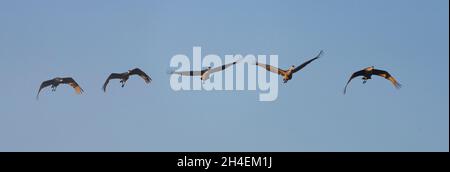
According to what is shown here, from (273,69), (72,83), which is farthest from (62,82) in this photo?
(273,69)

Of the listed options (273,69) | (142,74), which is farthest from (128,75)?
(273,69)

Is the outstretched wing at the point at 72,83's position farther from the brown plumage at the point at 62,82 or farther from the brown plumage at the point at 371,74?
the brown plumage at the point at 371,74

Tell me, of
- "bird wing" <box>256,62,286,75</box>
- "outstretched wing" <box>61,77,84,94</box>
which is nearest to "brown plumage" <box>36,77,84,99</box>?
"outstretched wing" <box>61,77,84,94</box>

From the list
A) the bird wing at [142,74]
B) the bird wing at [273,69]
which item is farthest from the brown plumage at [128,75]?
the bird wing at [273,69]

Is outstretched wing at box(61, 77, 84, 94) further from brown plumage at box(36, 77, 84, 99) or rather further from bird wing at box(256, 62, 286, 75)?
bird wing at box(256, 62, 286, 75)

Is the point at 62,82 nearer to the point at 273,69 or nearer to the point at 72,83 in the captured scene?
the point at 72,83
